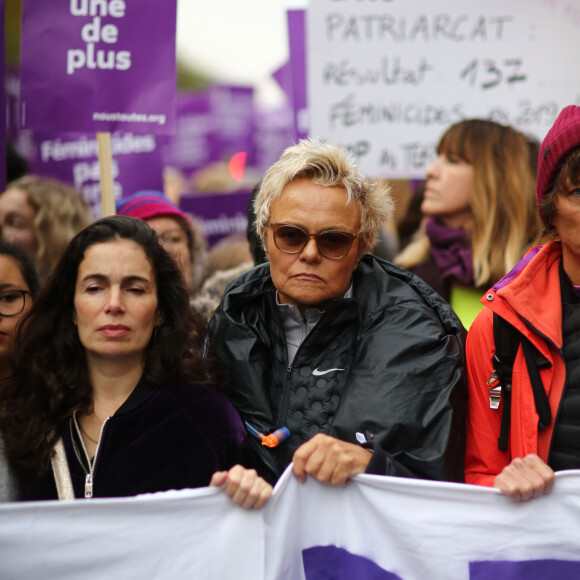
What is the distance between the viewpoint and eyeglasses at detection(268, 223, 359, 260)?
240 centimetres

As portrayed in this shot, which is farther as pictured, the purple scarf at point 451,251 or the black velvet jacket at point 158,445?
the purple scarf at point 451,251

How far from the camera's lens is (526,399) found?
7.20 ft

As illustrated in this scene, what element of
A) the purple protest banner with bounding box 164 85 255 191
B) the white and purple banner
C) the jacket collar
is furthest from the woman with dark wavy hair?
the purple protest banner with bounding box 164 85 255 191

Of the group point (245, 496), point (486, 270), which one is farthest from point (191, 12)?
point (245, 496)

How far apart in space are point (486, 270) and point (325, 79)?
4.90ft

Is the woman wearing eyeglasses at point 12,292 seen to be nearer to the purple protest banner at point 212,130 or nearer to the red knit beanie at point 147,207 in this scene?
the red knit beanie at point 147,207

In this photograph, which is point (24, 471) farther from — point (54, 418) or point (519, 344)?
point (519, 344)

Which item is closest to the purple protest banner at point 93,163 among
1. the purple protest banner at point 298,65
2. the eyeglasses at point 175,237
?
the eyeglasses at point 175,237

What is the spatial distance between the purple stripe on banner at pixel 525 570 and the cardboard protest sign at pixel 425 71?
2932mm

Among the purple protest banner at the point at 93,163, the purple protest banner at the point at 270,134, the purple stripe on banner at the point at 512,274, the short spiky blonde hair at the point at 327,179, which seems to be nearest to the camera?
the purple stripe on banner at the point at 512,274

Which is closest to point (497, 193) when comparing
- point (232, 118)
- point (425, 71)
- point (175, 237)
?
point (425, 71)

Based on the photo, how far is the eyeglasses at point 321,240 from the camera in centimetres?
240

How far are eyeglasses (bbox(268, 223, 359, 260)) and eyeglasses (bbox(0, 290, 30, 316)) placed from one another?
1.20 meters

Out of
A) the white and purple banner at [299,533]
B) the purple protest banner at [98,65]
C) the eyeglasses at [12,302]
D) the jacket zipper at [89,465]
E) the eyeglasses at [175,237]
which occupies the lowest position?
the white and purple banner at [299,533]
